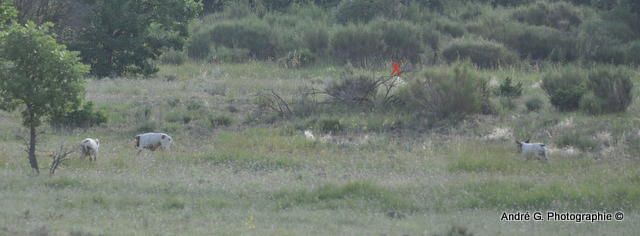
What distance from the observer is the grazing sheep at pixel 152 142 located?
17672 mm

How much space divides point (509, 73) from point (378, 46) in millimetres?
6805

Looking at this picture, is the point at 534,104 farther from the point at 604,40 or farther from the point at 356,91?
the point at 604,40

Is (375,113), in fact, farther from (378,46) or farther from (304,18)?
(304,18)

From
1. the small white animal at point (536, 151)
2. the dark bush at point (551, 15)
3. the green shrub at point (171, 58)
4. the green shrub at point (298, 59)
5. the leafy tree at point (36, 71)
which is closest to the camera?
the leafy tree at point (36, 71)

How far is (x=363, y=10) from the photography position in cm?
3988

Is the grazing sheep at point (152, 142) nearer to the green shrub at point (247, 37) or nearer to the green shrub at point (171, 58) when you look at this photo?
the green shrub at point (171, 58)

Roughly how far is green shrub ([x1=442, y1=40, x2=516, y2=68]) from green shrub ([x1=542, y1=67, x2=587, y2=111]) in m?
8.88

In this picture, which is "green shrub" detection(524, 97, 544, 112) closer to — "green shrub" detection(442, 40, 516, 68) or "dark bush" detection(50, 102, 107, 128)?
"dark bush" detection(50, 102, 107, 128)

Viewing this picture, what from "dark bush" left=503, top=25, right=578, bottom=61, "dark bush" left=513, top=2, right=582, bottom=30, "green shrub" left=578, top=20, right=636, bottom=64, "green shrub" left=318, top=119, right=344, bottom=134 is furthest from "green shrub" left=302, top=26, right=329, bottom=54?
"green shrub" left=318, top=119, right=344, bottom=134

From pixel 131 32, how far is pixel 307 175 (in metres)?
14.9

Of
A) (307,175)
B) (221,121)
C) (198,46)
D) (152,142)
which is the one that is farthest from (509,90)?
(198,46)

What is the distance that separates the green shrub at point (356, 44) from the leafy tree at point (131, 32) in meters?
7.67

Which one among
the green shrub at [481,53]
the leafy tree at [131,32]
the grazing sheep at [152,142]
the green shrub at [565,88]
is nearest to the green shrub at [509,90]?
the green shrub at [565,88]

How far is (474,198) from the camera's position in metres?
13.2
